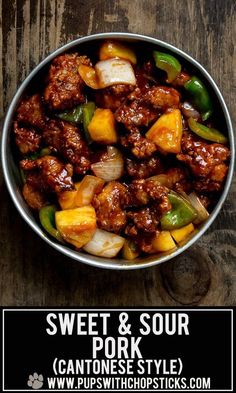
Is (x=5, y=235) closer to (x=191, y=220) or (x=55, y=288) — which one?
(x=55, y=288)

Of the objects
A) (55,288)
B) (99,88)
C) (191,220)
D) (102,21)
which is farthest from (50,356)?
(102,21)

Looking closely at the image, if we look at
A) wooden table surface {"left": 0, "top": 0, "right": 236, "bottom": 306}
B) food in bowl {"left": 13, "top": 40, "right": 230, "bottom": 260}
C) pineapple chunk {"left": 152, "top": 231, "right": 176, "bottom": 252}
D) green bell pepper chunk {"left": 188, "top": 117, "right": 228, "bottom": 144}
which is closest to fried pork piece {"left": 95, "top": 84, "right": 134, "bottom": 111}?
food in bowl {"left": 13, "top": 40, "right": 230, "bottom": 260}

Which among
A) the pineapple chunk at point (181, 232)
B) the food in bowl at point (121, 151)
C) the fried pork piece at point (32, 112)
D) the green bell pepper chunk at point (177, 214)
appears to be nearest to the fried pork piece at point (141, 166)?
the food in bowl at point (121, 151)

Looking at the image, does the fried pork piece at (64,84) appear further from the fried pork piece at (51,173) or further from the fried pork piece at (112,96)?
the fried pork piece at (51,173)

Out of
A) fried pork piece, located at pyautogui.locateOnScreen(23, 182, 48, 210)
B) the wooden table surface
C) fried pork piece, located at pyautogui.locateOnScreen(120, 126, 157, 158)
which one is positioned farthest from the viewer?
the wooden table surface

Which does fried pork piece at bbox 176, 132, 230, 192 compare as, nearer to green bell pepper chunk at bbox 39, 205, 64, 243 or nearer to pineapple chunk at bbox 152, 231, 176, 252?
pineapple chunk at bbox 152, 231, 176, 252

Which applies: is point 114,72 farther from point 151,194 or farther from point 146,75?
point 151,194
